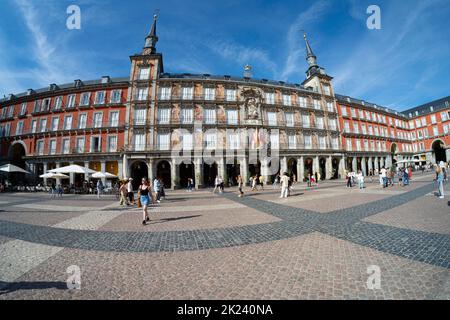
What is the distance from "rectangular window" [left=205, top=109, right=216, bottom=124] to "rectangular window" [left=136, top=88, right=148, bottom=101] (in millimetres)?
Result: 8701

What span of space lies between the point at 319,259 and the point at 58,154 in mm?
31992

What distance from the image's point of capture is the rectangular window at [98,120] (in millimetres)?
24111

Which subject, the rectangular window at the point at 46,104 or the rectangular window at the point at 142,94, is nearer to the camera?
the rectangular window at the point at 142,94

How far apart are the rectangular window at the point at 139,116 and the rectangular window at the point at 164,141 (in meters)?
3.08

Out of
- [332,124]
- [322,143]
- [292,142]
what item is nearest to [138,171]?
[292,142]

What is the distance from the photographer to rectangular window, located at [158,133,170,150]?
76.8 feet

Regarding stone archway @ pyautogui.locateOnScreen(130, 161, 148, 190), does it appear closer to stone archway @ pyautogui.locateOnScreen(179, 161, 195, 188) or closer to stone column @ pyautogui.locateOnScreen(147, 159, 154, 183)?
stone column @ pyautogui.locateOnScreen(147, 159, 154, 183)

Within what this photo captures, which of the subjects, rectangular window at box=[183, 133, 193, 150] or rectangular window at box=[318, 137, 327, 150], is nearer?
rectangular window at box=[183, 133, 193, 150]

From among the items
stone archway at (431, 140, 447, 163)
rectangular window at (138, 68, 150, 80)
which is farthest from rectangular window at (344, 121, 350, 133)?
rectangular window at (138, 68, 150, 80)

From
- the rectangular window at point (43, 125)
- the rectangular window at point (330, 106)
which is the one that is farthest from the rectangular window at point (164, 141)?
the rectangular window at point (330, 106)

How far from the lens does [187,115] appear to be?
2458 centimetres

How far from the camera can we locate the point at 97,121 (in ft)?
79.6

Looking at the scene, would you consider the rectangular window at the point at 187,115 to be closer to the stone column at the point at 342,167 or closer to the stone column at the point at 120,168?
the stone column at the point at 120,168
